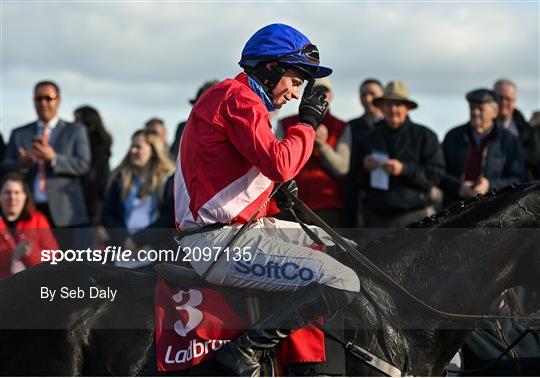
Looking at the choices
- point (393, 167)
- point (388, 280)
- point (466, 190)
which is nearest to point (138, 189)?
point (393, 167)

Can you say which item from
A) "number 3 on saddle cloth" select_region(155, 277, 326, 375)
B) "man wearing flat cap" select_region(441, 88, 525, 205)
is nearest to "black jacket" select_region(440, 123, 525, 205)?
"man wearing flat cap" select_region(441, 88, 525, 205)

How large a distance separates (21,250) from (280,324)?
4.11 m

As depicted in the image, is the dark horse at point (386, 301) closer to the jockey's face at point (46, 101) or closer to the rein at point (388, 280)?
the rein at point (388, 280)

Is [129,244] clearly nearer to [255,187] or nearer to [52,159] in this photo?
[52,159]

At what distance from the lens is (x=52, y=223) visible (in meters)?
10.7

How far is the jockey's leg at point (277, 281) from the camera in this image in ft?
17.3

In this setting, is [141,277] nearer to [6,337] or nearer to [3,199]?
[6,337]

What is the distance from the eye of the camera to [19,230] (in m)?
9.45

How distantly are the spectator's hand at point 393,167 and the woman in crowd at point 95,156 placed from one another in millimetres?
3456

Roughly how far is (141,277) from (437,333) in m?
1.53

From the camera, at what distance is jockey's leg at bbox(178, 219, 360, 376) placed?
17.3 ft

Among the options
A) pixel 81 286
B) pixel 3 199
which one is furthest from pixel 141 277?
pixel 3 199

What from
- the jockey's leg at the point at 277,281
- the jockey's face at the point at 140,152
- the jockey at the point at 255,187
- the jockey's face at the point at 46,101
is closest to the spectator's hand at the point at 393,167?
the jockey's face at the point at 140,152

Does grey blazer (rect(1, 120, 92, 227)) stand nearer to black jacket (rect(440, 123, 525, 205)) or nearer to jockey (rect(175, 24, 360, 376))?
black jacket (rect(440, 123, 525, 205))
